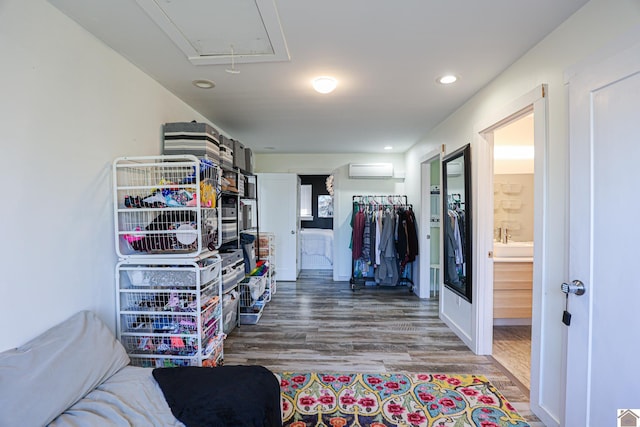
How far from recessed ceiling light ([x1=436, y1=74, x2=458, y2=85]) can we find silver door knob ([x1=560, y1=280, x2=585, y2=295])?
1671 mm

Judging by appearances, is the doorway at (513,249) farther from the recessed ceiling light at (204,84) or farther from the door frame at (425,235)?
the recessed ceiling light at (204,84)

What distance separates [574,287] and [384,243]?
3115 millimetres

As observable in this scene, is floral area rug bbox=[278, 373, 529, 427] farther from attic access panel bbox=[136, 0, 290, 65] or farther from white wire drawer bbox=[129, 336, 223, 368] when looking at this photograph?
attic access panel bbox=[136, 0, 290, 65]

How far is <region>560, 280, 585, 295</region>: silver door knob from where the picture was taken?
1432mm

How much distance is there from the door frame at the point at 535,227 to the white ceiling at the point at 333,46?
0.37m

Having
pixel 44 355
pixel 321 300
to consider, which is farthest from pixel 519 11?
pixel 321 300

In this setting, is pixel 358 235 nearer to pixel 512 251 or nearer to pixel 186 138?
pixel 512 251

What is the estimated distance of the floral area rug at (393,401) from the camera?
1817 mm

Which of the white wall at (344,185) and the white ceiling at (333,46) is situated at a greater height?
the white ceiling at (333,46)

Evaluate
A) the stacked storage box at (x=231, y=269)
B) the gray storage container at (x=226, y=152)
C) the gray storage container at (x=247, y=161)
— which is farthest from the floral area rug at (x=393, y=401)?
the gray storage container at (x=247, y=161)

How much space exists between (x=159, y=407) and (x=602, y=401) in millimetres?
2022

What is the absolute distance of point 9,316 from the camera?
1271mm

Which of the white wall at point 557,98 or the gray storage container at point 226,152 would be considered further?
the gray storage container at point 226,152

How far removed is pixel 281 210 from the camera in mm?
5332
